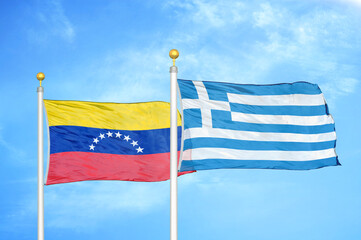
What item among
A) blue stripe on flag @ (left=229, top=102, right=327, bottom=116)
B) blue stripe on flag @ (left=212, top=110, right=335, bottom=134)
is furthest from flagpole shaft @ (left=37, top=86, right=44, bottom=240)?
blue stripe on flag @ (left=229, top=102, right=327, bottom=116)

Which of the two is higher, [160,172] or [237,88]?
[237,88]

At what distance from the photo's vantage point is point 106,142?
15.2 metres

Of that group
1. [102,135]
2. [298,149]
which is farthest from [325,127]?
[102,135]

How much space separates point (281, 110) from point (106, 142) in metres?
4.86

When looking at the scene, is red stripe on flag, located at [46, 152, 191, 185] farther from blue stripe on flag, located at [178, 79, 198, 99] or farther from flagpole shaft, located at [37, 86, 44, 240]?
blue stripe on flag, located at [178, 79, 198, 99]

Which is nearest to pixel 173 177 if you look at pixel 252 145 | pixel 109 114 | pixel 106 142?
pixel 252 145

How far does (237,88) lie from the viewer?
14180mm

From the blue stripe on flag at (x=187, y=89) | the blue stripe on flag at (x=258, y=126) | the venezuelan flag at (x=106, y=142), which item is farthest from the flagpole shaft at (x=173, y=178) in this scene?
the venezuelan flag at (x=106, y=142)

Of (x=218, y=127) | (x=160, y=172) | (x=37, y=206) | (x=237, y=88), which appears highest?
(x=237, y=88)

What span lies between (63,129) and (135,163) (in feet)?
7.12

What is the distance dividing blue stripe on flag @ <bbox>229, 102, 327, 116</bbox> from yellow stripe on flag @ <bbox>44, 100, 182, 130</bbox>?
6.15ft

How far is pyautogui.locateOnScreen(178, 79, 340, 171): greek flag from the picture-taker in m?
13.2

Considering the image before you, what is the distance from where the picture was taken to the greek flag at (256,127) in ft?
43.3

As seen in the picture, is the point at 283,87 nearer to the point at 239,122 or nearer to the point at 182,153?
the point at 239,122
